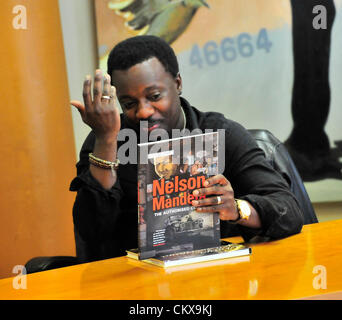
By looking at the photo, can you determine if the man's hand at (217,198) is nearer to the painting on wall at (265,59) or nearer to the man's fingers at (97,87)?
the man's fingers at (97,87)

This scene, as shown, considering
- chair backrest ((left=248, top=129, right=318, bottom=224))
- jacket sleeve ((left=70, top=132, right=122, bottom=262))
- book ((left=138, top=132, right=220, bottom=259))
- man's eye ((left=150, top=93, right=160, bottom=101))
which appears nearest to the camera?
book ((left=138, top=132, right=220, bottom=259))

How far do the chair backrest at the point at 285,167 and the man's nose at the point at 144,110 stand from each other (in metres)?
0.54

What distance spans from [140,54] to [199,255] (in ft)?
2.31

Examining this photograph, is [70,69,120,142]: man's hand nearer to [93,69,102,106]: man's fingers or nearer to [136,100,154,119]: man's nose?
[93,69,102,106]: man's fingers

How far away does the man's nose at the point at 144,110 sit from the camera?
163 cm

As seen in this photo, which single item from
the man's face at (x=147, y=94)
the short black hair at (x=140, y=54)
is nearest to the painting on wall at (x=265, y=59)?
the short black hair at (x=140, y=54)

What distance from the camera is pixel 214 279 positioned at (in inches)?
46.3

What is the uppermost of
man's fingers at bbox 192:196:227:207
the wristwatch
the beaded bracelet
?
the beaded bracelet

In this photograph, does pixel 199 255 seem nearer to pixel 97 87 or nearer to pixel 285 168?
pixel 97 87

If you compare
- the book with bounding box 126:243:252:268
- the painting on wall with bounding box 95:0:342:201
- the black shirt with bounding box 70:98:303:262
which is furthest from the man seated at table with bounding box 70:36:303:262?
the painting on wall with bounding box 95:0:342:201

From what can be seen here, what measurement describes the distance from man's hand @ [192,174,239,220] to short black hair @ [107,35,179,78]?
19.9 inches

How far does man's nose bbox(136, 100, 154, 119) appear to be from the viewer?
1.63 metres

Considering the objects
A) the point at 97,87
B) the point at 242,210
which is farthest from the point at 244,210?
the point at 97,87
